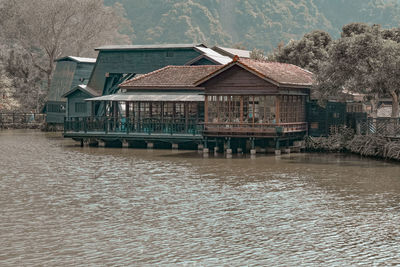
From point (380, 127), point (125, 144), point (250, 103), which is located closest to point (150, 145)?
point (125, 144)

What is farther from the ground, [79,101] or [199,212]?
[79,101]

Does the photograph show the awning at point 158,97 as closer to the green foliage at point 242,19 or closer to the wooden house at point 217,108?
the wooden house at point 217,108

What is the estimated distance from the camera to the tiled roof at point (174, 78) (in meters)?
53.5

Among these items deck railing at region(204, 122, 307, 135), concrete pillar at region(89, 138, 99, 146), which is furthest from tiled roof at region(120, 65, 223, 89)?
deck railing at region(204, 122, 307, 135)

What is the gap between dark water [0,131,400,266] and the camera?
64.4ft

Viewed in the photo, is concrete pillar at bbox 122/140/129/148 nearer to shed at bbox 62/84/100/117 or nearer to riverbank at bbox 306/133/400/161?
riverbank at bbox 306/133/400/161

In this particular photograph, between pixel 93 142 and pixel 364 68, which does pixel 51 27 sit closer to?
pixel 93 142

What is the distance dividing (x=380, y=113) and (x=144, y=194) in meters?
34.3

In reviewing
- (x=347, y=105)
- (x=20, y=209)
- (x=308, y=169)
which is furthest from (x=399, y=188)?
(x=347, y=105)

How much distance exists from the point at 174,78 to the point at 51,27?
42.6 meters

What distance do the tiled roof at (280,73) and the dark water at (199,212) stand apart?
Answer: 6.36 metres

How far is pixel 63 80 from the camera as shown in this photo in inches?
3056

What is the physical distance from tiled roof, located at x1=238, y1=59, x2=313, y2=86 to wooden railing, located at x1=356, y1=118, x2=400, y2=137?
4.95 m

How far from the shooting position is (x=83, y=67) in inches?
3017
